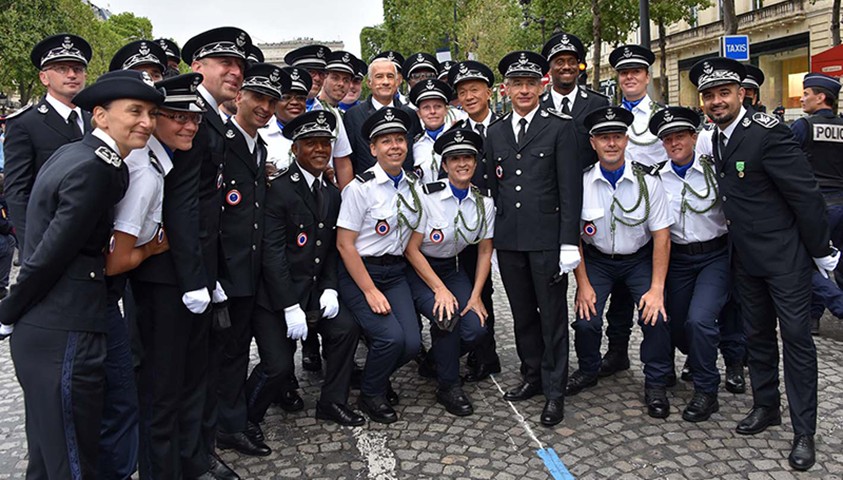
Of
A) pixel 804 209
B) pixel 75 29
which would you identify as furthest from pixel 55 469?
pixel 75 29

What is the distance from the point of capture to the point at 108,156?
296 cm

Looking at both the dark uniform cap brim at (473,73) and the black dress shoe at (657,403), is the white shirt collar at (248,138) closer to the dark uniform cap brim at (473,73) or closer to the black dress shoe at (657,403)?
the dark uniform cap brim at (473,73)

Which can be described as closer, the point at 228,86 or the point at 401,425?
the point at 228,86

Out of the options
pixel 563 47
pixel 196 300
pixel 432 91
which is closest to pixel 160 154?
pixel 196 300

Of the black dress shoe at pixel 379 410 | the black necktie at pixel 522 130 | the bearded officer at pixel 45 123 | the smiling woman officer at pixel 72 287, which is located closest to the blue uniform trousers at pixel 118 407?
the smiling woman officer at pixel 72 287

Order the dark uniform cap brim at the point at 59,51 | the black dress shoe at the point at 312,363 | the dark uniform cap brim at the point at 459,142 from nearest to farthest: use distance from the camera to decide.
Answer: the dark uniform cap brim at the point at 459,142
the dark uniform cap brim at the point at 59,51
the black dress shoe at the point at 312,363

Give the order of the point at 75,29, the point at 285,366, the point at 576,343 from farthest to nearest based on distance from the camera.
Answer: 1. the point at 75,29
2. the point at 576,343
3. the point at 285,366

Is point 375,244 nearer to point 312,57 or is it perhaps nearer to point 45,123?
point 312,57

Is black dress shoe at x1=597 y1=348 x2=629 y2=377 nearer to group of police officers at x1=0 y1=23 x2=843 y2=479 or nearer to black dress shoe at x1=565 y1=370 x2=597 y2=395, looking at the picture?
group of police officers at x1=0 y1=23 x2=843 y2=479

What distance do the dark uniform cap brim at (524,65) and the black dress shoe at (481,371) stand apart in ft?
7.96

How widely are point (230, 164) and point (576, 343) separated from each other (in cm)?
297

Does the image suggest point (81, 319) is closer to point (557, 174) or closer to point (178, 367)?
point (178, 367)

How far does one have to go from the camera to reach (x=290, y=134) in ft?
16.2

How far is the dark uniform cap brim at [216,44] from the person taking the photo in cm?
407
